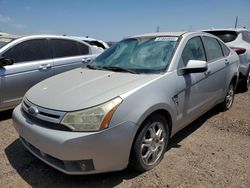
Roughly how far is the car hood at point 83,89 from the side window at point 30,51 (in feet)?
5.29

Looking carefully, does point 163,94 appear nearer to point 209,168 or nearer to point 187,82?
point 187,82

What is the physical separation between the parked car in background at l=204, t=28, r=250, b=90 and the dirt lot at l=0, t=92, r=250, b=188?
103 inches

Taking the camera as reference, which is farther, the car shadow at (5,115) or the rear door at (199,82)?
the car shadow at (5,115)

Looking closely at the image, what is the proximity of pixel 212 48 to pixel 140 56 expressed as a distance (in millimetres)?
1535

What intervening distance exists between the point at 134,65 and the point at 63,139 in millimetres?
1469

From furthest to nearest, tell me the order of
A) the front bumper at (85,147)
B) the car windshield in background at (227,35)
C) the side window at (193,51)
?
the car windshield in background at (227,35) → the side window at (193,51) → the front bumper at (85,147)

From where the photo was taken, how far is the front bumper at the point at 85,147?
2.51 m

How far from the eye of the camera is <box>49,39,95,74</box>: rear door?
18.0ft

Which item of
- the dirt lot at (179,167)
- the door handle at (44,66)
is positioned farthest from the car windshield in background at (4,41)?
the dirt lot at (179,167)

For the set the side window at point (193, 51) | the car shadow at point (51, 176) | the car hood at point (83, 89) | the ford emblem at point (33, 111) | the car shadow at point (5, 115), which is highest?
the side window at point (193, 51)

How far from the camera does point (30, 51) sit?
16.7ft

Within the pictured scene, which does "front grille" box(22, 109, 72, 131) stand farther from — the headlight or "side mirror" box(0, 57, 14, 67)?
"side mirror" box(0, 57, 14, 67)

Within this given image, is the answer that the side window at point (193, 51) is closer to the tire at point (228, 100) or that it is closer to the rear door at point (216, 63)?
the rear door at point (216, 63)

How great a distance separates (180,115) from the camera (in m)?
3.47
